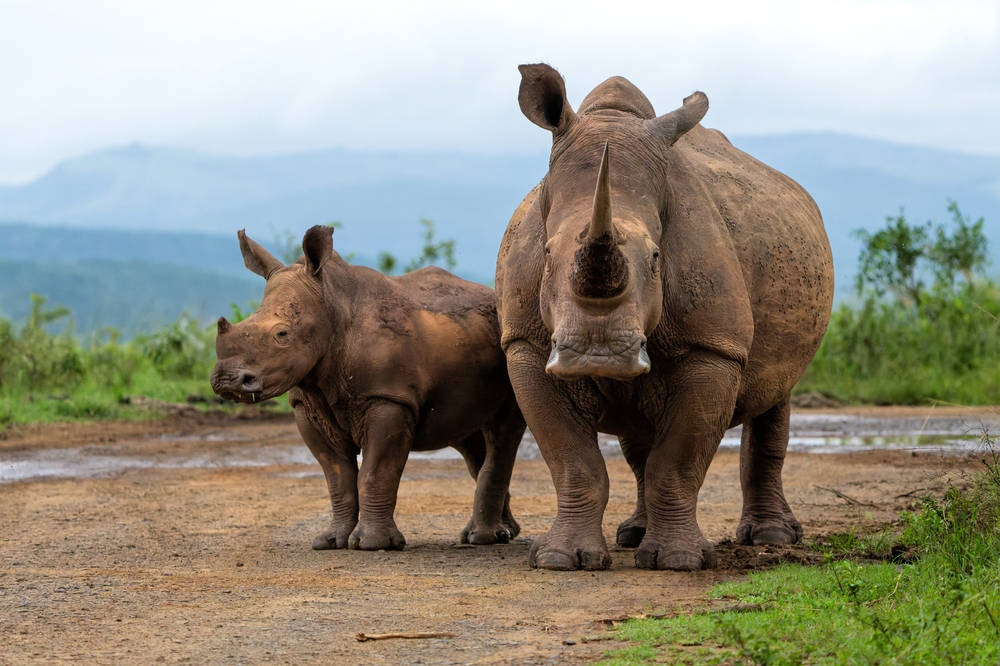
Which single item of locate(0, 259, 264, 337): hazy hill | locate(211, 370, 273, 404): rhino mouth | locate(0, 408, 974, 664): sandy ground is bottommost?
locate(0, 408, 974, 664): sandy ground

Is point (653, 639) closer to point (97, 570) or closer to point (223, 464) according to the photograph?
point (97, 570)

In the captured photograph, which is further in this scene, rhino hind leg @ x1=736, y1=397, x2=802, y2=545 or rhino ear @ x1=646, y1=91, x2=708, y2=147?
rhino hind leg @ x1=736, y1=397, x2=802, y2=545

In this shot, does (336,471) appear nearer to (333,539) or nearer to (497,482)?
(333,539)

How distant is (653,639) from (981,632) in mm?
1105

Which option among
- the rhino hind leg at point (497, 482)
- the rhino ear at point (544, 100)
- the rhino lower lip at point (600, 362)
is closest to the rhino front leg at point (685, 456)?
the rhino lower lip at point (600, 362)

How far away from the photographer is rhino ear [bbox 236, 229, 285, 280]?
335 inches

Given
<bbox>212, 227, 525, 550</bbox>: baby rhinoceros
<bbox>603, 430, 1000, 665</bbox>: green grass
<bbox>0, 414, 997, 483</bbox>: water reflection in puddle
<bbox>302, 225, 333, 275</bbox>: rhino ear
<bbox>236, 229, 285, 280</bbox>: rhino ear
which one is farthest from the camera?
<bbox>0, 414, 997, 483</bbox>: water reflection in puddle

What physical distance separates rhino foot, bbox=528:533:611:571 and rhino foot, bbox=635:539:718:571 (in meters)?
0.18

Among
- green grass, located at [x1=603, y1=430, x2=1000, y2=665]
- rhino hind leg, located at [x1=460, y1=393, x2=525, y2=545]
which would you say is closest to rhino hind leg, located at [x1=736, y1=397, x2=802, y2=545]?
rhino hind leg, located at [x1=460, y1=393, x2=525, y2=545]

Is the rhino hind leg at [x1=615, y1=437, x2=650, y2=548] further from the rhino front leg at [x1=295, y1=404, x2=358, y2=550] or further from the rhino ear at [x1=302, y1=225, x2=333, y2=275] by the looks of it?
the rhino ear at [x1=302, y1=225, x2=333, y2=275]

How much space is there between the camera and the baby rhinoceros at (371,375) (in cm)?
788

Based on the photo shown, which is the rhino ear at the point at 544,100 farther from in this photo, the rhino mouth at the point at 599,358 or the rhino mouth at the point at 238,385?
the rhino mouth at the point at 238,385

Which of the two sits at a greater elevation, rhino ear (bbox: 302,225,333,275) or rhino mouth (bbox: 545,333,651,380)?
rhino ear (bbox: 302,225,333,275)

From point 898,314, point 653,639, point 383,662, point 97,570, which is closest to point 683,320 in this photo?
point 653,639
